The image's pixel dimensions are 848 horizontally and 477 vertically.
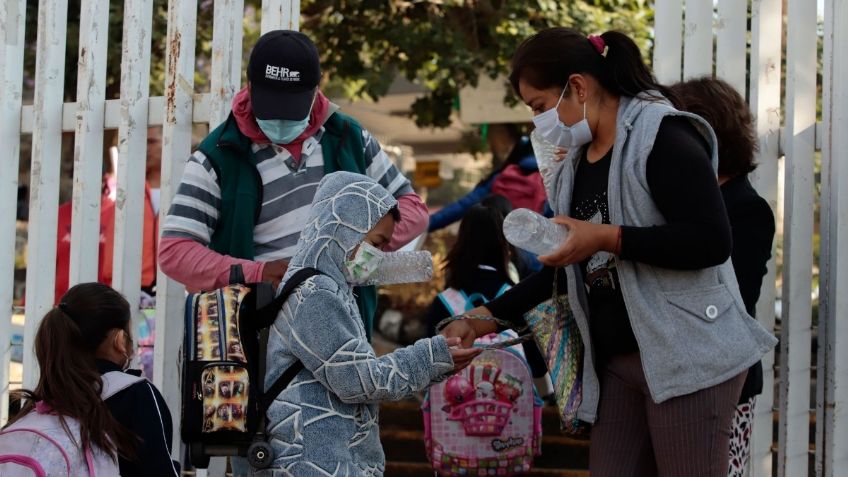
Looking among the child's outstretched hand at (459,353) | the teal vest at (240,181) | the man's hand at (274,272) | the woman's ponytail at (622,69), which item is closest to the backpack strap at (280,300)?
the man's hand at (274,272)

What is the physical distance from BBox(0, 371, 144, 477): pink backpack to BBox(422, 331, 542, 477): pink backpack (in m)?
1.74

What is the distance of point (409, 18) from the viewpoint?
29.7 ft

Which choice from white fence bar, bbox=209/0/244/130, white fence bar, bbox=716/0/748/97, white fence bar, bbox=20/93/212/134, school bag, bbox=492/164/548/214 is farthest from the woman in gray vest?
school bag, bbox=492/164/548/214

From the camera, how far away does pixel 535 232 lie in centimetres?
268

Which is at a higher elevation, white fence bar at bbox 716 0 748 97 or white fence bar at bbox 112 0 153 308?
white fence bar at bbox 716 0 748 97

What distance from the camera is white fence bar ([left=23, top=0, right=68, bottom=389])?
472cm

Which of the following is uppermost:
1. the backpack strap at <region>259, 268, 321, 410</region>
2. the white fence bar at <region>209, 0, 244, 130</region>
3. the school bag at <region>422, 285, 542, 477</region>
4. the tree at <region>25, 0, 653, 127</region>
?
the tree at <region>25, 0, 653, 127</region>

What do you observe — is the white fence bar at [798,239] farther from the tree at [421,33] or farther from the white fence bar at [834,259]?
the tree at [421,33]

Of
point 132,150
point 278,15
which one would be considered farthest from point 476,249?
point 132,150

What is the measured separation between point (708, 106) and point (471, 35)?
5608 mm

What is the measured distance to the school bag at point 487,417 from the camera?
4.68 m

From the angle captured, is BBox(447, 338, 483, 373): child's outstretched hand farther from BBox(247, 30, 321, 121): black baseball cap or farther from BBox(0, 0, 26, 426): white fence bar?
BBox(0, 0, 26, 426): white fence bar

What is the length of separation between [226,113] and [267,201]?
32.3 inches

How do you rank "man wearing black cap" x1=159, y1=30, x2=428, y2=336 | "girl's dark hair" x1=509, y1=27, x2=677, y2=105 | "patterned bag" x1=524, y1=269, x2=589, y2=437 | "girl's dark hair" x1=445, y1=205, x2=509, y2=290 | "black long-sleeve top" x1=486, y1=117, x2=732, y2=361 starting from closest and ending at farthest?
"black long-sleeve top" x1=486, y1=117, x2=732, y2=361, "girl's dark hair" x1=509, y1=27, x2=677, y2=105, "patterned bag" x1=524, y1=269, x2=589, y2=437, "man wearing black cap" x1=159, y1=30, x2=428, y2=336, "girl's dark hair" x1=445, y1=205, x2=509, y2=290
